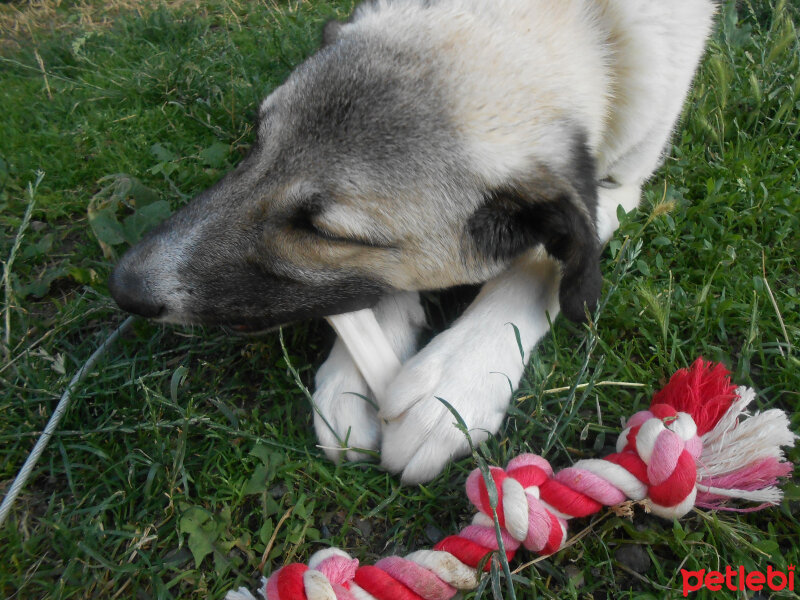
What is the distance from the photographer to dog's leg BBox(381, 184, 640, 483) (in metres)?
1.89

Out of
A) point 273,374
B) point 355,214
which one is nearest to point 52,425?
point 273,374

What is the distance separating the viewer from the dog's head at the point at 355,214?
1.98m

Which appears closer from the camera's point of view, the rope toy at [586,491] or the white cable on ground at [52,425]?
the rope toy at [586,491]

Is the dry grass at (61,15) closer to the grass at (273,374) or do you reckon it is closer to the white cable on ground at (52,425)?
the grass at (273,374)

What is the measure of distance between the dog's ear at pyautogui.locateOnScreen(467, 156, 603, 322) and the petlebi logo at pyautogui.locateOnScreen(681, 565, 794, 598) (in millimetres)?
846

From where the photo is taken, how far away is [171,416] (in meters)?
2.15

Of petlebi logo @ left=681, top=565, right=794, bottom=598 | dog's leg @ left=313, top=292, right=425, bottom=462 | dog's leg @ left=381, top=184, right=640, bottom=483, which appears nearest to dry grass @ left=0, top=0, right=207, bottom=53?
dog's leg @ left=313, top=292, right=425, bottom=462

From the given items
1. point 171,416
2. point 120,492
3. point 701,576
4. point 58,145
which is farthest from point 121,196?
point 701,576

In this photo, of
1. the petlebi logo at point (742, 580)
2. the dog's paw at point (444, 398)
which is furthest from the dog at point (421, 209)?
the petlebi logo at point (742, 580)

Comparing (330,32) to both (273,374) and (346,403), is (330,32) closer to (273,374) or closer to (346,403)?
(273,374)

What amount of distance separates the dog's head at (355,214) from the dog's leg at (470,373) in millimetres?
153

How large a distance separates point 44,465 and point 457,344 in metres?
1.52

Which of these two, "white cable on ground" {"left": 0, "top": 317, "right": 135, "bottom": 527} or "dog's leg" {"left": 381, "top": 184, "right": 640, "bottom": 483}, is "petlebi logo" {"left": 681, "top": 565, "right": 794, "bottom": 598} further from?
→ "white cable on ground" {"left": 0, "top": 317, "right": 135, "bottom": 527}

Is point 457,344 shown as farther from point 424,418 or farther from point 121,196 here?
point 121,196
